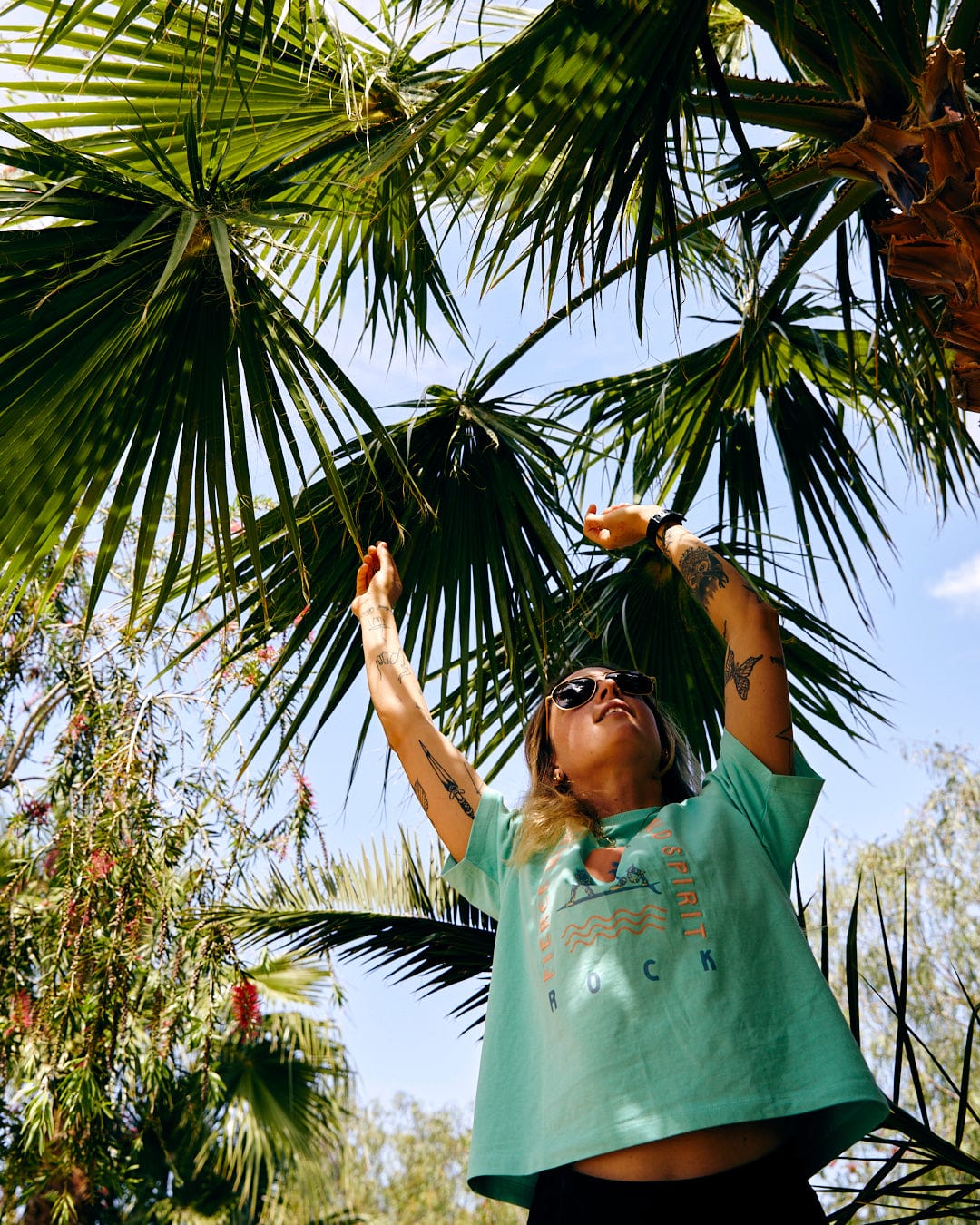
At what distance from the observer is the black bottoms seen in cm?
124

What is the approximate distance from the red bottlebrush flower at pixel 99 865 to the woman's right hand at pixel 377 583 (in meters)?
2.85

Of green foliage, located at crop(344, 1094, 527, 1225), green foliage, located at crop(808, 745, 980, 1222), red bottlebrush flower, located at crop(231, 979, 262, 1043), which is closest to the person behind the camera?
red bottlebrush flower, located at crop(231, 979, 262, 1043)

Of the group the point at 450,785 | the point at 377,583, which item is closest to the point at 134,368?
the point at 377,583

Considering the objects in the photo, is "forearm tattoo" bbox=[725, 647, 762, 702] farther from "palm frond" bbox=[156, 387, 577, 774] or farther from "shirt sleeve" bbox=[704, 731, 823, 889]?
"palm frond" bbox=[156, 387, 577, 774]

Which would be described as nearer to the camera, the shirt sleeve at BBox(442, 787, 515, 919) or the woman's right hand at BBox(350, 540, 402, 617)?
the shirt sleeve at BBox(442, 787, 515, 919)

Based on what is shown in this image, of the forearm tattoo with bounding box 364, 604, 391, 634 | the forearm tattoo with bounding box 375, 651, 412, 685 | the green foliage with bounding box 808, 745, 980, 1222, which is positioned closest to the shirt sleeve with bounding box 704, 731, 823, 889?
the forearm tattoo with bounding box 375, 651, 412, 685

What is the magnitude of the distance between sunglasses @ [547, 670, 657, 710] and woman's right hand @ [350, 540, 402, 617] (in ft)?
1.56

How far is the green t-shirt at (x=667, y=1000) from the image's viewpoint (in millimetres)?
1296

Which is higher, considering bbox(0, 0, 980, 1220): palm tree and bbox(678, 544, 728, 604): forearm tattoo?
bbox(0, 0, 980, 1220): palm tree

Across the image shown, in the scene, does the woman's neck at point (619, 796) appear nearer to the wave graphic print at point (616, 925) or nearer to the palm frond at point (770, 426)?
the wave graphic print at point (616, 925)

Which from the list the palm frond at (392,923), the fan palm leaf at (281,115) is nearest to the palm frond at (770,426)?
the fan palm leaf at (281,115)

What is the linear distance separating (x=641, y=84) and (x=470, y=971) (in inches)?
84.0

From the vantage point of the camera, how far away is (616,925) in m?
1.44

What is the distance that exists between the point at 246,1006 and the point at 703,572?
3.95 m
